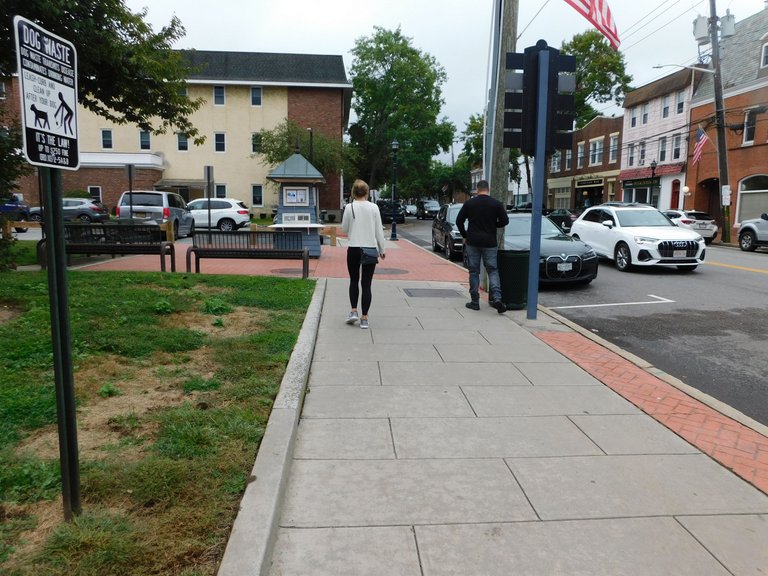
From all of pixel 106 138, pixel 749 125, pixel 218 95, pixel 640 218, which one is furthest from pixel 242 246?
pixel 106 138

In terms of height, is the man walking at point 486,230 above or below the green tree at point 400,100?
below

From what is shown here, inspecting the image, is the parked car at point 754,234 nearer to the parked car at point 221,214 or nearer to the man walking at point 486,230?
the man walking at point 486,230

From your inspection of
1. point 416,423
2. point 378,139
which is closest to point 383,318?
point 416,423

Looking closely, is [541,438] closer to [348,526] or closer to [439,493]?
[439,493]

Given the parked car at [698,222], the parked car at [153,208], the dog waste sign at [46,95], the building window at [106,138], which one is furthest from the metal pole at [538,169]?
the building window at [106,138]

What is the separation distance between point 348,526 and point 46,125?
2.33 m

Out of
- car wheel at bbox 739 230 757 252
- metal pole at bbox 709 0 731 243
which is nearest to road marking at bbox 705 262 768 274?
car wheel at bbox 739 230 757 252

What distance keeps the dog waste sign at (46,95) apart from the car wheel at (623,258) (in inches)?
526

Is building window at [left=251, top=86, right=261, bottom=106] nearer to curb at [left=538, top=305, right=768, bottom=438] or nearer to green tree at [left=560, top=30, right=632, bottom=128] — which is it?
green tree at [left=560, top=30, right=632, bottom=128]

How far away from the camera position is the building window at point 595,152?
47.9 m

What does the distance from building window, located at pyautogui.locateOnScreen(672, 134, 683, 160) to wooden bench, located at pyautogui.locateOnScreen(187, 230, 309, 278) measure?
110ft

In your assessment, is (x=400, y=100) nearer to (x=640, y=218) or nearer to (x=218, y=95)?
(x=218, y=95)

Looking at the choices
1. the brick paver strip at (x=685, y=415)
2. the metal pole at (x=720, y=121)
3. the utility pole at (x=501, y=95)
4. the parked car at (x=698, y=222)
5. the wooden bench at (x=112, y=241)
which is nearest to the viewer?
the brick paver strip at (x=685, y=415)

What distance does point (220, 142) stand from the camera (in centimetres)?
4262
